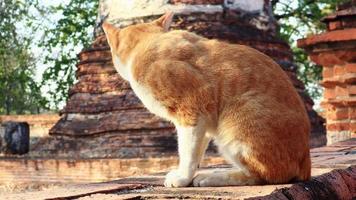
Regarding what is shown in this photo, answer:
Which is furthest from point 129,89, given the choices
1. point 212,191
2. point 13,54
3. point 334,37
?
point 13,54

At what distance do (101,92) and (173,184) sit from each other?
16.8 ft

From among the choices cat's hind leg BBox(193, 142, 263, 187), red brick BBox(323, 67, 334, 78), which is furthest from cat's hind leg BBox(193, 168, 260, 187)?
red brick BBox(323, 67, 334, 78)

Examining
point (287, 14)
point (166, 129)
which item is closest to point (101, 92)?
point (166, 129)

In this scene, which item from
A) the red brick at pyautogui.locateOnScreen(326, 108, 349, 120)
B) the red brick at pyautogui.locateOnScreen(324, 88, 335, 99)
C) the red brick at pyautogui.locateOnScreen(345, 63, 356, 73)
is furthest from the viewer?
the red brick at pyautogui.locateOnScreen(324, 88, 335, 99)

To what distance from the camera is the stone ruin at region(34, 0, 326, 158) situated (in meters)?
6.98

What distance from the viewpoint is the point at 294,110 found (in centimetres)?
251

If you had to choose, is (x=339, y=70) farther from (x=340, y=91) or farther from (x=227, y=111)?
(x=227, y=111)

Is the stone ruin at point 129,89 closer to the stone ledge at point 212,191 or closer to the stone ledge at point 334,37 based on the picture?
the stone ledge at point 334,37

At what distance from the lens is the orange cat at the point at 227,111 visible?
7.95ft

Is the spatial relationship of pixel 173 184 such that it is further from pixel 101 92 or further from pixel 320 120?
pixel 320 120

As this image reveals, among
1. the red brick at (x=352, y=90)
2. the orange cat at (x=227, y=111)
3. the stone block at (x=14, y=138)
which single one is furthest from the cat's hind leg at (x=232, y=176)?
the stone block at (x=14, y=138)

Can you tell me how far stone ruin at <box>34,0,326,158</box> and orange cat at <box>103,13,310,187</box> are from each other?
422 centimetres

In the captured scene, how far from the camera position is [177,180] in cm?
241

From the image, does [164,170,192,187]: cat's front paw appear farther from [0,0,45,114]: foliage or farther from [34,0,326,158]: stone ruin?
[0,0,45,114]: foliage
